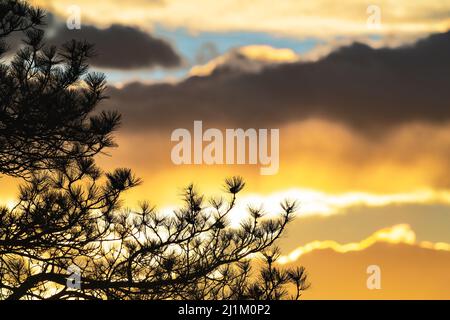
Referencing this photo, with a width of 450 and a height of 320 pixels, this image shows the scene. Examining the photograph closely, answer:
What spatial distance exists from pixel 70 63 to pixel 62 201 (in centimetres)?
128

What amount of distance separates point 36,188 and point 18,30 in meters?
1.59

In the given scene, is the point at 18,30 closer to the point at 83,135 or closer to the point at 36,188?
the point at 83,135
